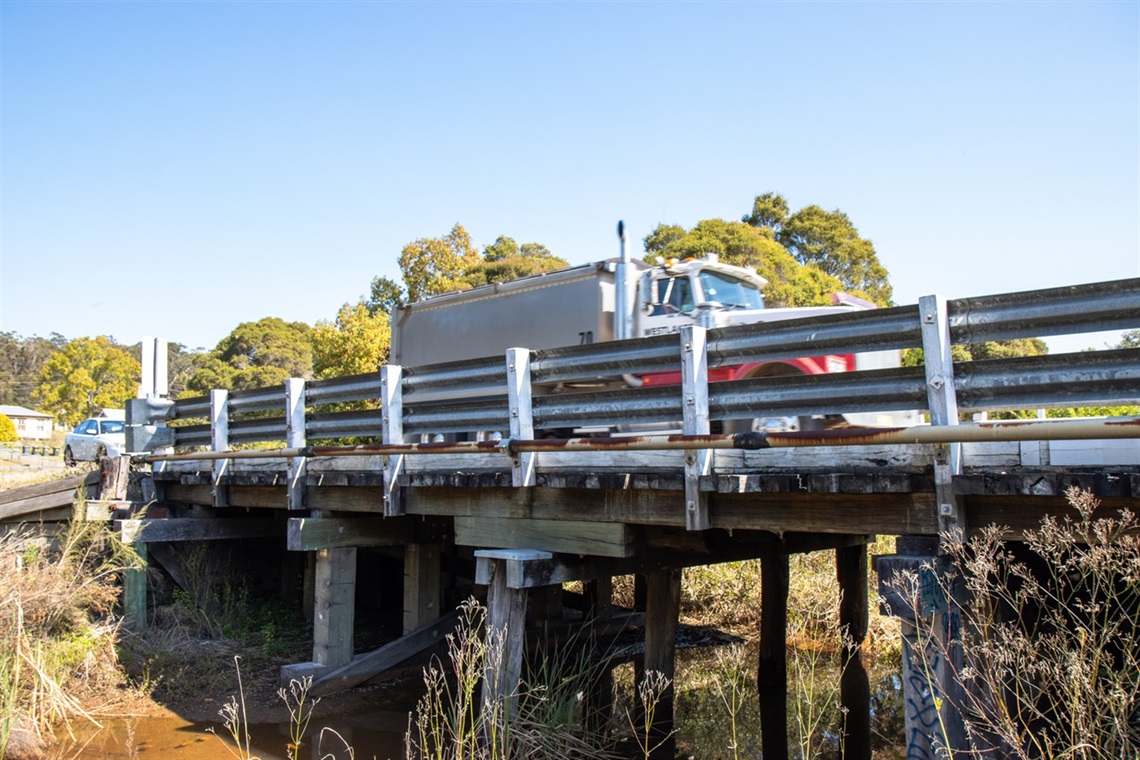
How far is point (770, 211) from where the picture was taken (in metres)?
43.4

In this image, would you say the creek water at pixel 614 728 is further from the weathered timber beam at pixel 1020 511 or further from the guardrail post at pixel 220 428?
the guardrail post at pixel 220 428

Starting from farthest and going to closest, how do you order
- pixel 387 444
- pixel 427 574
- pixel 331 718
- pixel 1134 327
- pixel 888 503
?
pixel 427 574
pixel 331 718
pixel 387 444
pixel 888 503
pixel 1134 327

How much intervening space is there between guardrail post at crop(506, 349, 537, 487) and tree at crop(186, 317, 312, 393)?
44805 mm

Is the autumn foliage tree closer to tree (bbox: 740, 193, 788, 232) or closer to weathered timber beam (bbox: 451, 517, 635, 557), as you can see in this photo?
tree (bbox: 740, 193, 788, 232)

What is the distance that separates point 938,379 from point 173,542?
972 centimetres

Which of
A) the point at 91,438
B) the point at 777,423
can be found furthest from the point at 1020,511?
the point at 91,438

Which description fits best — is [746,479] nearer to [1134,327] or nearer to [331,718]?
[1134,327]

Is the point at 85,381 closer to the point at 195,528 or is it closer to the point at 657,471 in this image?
the point at 195,528

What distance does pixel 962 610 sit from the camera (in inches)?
190

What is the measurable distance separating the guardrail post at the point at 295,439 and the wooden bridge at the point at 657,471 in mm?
21

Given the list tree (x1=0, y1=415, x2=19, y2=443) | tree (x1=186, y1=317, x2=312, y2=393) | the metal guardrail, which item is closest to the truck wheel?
the metal guardrail

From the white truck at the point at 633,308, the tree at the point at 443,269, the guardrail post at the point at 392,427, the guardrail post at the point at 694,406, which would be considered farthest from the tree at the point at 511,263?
the guardrail post at the point at 694,406

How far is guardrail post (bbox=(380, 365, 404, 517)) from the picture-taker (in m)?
7.82

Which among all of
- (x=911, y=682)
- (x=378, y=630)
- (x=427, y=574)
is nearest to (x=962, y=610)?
(x=911, y=682)
